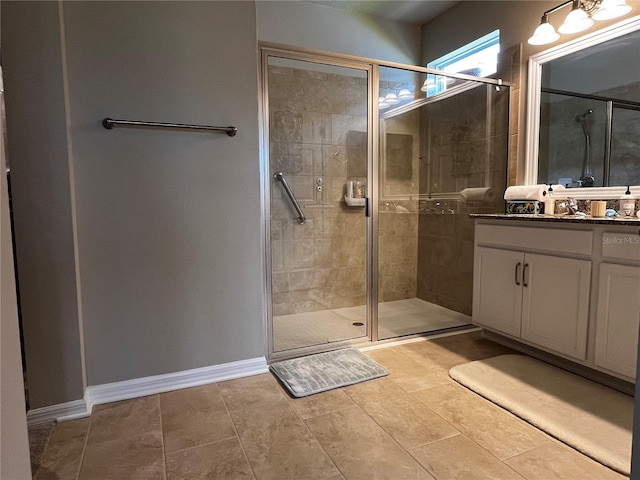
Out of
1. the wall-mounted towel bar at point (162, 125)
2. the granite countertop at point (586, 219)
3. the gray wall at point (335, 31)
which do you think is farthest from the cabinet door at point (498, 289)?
the gray wall at point (335, 31)

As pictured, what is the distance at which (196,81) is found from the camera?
79.3 inches

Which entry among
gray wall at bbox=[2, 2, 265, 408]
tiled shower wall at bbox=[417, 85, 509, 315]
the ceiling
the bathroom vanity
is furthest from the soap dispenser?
the ceiling

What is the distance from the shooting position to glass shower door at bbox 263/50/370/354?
2.93m

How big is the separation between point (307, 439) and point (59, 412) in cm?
117

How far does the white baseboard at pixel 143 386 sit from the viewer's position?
1.79 meters

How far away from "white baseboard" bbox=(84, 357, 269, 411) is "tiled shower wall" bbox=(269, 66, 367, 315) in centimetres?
73

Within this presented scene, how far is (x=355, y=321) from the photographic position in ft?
9.75

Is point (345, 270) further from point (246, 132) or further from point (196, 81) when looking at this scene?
point (196, 81)

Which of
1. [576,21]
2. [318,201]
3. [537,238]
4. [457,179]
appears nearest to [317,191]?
[318,201]

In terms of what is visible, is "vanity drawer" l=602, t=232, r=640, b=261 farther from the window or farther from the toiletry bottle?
the window

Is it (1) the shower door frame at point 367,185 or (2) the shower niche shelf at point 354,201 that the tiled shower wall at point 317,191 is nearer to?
(2) the shower niche shelf at point 354,201

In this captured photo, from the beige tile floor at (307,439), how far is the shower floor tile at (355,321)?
24.1 inches

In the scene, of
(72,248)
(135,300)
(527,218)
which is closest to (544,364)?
(527,218)

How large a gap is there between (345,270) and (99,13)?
2335 mm
